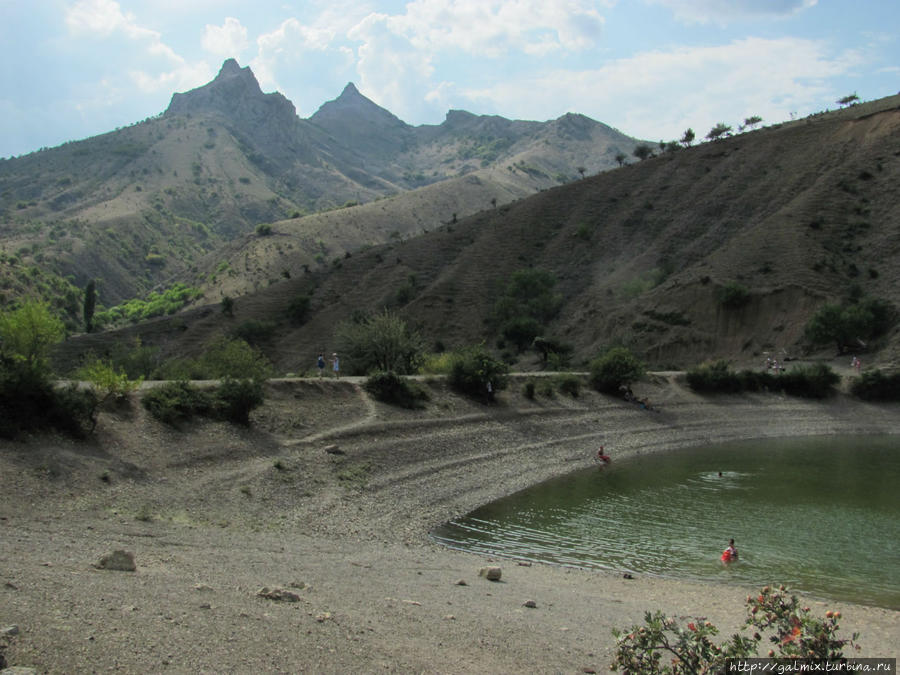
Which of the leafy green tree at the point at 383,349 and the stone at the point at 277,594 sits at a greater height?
the leafy green tree at the point at 383,349

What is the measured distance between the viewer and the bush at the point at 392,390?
37.0m

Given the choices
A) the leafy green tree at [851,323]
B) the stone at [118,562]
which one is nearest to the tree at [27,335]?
the stone at [118,562]

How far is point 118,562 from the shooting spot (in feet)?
42.4

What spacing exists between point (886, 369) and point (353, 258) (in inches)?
2760

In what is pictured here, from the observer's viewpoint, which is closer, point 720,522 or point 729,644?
point 729,644

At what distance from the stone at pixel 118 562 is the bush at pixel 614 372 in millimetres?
38693

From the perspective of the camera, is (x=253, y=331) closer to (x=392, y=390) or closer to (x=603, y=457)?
(x=392, y=390)

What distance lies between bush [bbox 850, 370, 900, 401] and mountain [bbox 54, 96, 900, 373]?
2403 millimetres

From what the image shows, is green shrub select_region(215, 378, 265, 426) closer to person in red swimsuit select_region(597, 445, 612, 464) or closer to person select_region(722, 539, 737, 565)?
person in red swimsuit select_region(597, 445, 612, 464)

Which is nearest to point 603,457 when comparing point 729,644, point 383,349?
point 383,349

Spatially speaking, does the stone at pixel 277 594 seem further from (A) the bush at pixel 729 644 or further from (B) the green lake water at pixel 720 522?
(B) the green lake water at pixel 720 522

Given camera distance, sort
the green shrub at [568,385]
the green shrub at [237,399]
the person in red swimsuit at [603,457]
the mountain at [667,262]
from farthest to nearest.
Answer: the mountain at [667,262] < the green shrub at [568,385] < the person in red swimsuit at [603,457] < the green shrub at [237,399]

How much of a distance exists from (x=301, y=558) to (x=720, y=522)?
51.7 feet

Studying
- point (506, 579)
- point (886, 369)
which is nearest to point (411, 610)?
point (506, 579)
